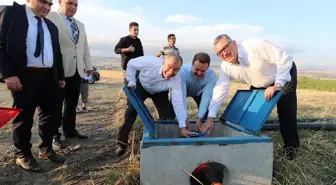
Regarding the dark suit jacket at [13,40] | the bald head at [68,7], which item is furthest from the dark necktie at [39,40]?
the bald head at [68,7]

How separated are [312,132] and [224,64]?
6.75 ft

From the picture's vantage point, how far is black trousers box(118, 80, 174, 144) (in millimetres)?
4352

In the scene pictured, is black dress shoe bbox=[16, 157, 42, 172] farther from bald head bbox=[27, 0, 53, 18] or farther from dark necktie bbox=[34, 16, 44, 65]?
bald head bbox=[27, 0, 53, 18]

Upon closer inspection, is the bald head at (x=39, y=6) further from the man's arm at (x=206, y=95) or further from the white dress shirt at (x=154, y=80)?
the man's arm at (x=206, y=95)

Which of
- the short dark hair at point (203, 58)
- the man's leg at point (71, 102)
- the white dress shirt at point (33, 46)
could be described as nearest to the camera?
the white dress shirt at point (33, 46)

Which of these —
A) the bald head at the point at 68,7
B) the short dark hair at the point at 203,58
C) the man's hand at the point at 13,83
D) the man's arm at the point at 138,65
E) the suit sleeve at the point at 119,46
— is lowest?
the man's hand at the point at 13,83

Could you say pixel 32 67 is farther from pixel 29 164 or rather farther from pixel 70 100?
pixel 70 100

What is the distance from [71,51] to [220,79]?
85.0 inches

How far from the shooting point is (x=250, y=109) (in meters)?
3.84

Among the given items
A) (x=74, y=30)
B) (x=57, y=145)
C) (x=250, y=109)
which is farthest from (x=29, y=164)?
(x=250, y=109)

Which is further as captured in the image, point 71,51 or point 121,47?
point 121,47

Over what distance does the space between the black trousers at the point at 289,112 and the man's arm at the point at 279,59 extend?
22 cm

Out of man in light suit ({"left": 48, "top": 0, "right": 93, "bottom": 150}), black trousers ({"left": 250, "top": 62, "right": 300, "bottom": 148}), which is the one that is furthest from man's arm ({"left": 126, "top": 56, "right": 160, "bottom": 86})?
black trousers ({"left": 250, "top": 62, "right": 300, "bottom": 148})

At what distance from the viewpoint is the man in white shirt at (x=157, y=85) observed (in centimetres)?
392
